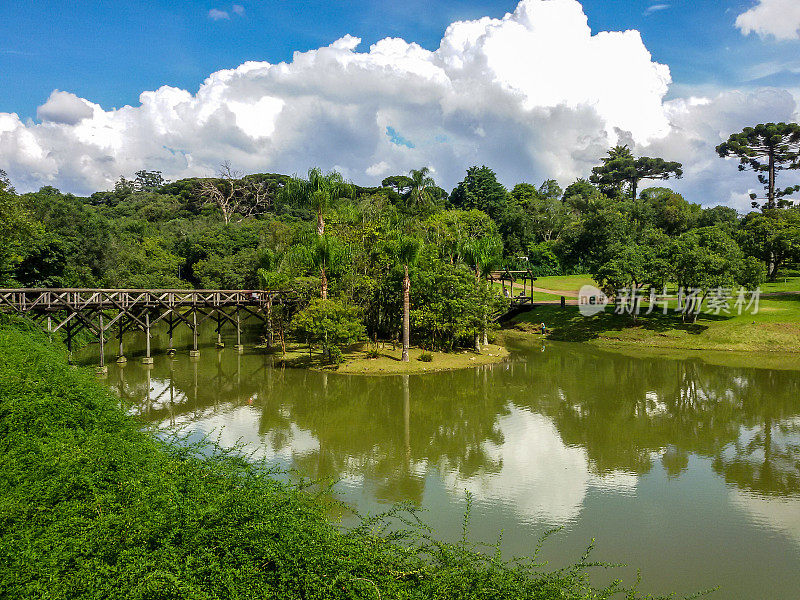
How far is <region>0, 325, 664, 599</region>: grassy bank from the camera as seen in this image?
6000 mm

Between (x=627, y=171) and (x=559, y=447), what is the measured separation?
81.1 meters

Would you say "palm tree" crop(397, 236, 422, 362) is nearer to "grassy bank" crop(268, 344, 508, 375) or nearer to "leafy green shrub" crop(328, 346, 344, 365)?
"grassy bank" crop(268, 344, 508, 375)

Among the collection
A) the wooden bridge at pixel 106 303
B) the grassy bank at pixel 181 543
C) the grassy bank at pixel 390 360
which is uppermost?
the wooden bridge at pixel 106 303

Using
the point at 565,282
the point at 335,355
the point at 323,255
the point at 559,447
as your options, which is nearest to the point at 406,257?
the point at 323,255

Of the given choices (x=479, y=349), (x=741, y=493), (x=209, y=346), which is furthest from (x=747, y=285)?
(x=209, y=346)

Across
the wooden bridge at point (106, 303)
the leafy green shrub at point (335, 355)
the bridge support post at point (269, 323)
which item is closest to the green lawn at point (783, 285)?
the leafy green shrub at point (335, 355)

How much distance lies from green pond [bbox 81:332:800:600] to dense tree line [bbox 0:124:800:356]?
6.09 meters

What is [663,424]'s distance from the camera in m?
19.6

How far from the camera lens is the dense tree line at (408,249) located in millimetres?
31609

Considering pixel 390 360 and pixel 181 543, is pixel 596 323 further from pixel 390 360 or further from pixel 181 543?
pixel 181 543

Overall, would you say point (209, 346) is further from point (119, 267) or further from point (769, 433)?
point (769, 433)

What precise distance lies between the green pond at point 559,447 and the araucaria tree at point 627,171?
64.3 meters

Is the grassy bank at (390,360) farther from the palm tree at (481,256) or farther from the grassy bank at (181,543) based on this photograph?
the grassy bank at (181,543)

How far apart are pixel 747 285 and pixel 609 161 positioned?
2277 inches
